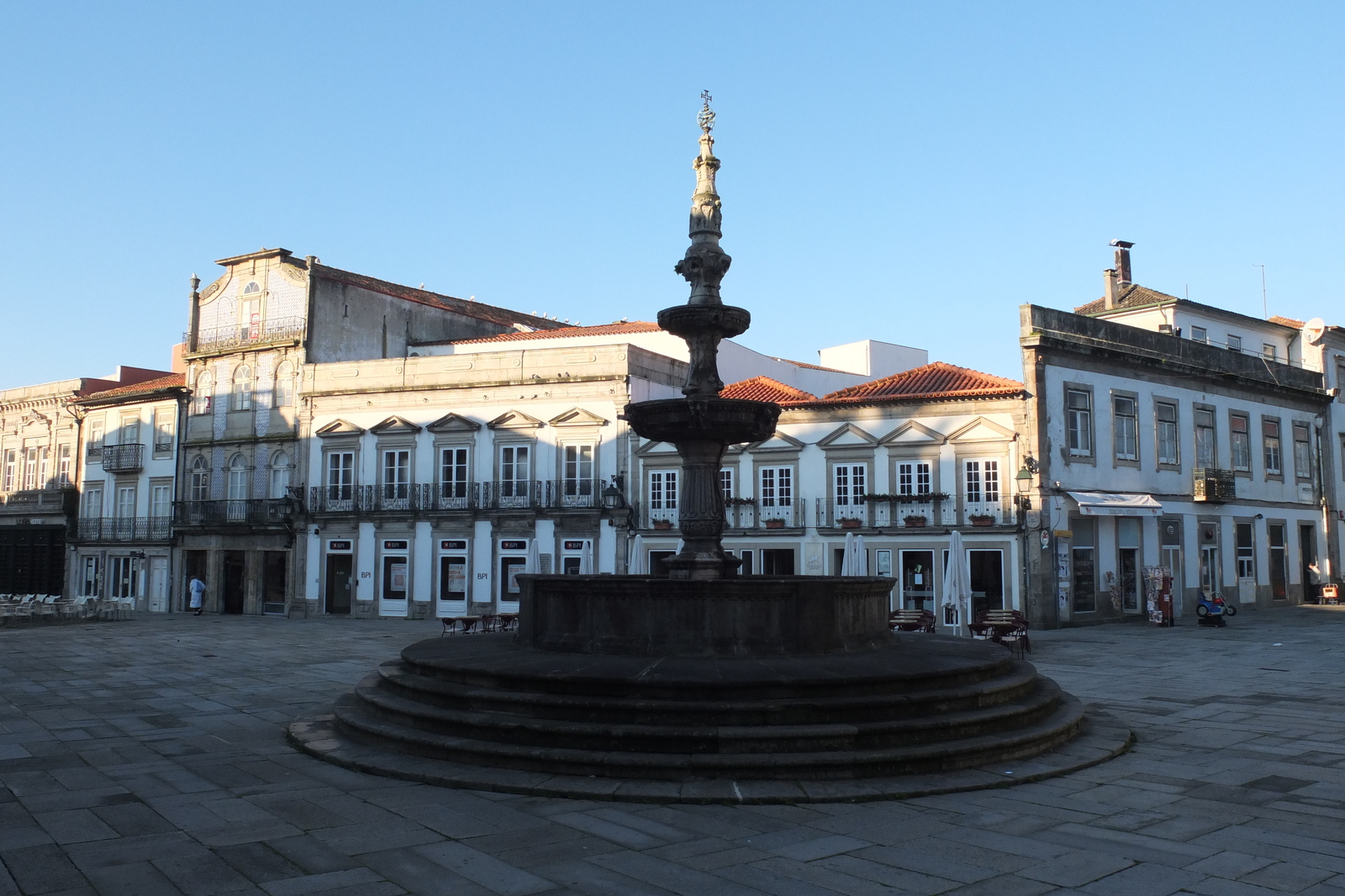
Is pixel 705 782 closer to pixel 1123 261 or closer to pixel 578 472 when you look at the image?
pixel 578 472

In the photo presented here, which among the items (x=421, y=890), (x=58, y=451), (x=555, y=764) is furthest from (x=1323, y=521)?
(x=58, y=451)

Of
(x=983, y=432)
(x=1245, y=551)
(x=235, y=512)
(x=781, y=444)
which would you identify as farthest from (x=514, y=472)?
(x=1245, y=551)

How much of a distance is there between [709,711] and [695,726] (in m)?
0.18

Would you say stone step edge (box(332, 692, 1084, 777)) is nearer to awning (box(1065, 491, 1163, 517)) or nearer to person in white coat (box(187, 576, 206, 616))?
awning (box(1065, 491, 1163, 517))

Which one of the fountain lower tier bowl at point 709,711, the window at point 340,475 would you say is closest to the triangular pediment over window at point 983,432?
the fountain lower tier bowl at point 709,711

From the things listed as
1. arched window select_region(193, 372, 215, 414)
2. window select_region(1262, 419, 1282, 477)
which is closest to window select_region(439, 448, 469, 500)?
arched window select_region(193, 372, 215, 414)

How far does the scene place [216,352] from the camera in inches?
1575

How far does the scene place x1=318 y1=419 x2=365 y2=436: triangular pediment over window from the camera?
3638 centimetres

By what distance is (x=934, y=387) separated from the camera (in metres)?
30.0

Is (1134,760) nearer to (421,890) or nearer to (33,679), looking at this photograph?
(421,890)

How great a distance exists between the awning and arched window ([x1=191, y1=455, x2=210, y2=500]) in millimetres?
30605

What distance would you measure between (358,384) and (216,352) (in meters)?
7.23

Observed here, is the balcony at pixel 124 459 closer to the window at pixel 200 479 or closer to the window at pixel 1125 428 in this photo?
the window at pixel 200 479

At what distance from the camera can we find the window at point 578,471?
3350 cm
